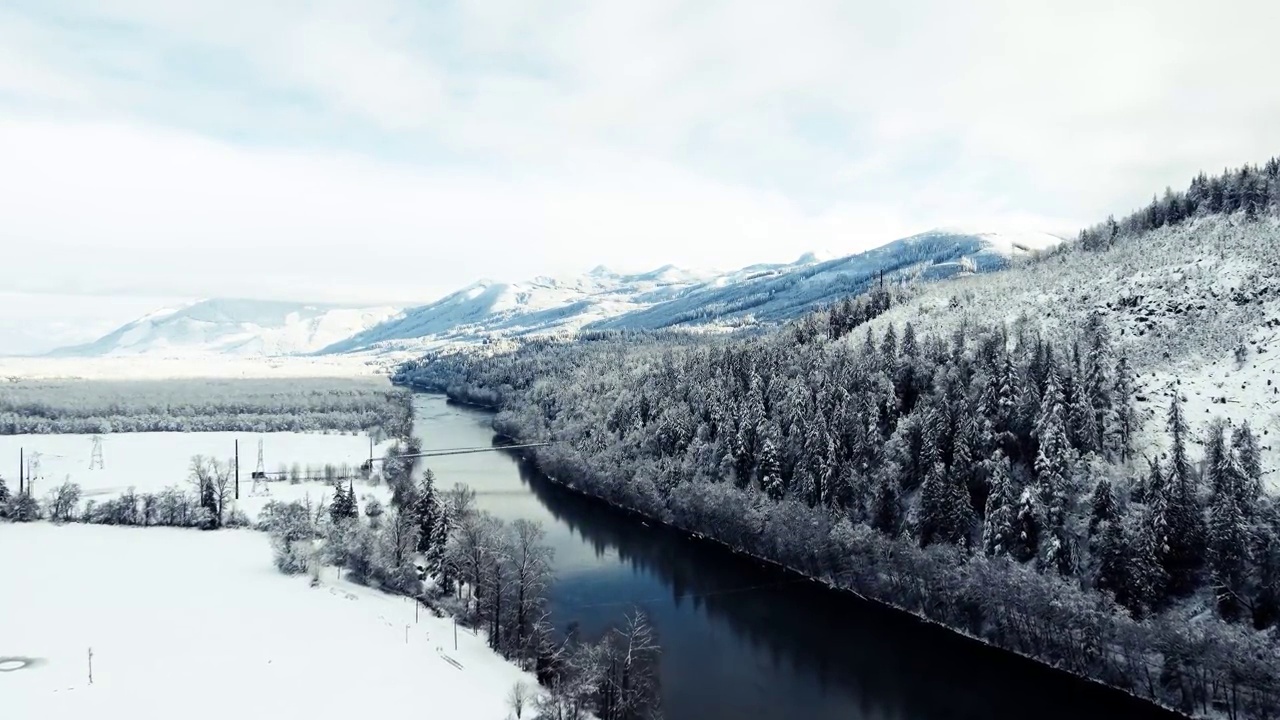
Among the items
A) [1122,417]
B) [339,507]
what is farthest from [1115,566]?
[339,507]

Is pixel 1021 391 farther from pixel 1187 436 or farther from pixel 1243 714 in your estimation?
pixel 1243 714

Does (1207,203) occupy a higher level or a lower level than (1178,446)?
higher

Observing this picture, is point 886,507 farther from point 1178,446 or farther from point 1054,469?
point 1178,446

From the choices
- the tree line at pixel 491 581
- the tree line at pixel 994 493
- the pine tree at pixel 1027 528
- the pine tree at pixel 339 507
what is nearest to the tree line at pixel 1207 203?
the tree line at pixel 994 493

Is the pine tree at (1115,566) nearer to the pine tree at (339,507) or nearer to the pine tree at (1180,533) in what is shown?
the pine tree at (1180,533)

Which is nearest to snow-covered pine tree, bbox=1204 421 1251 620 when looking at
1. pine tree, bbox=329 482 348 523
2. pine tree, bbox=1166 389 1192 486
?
pine tree, bbox=1166 389 1192 486

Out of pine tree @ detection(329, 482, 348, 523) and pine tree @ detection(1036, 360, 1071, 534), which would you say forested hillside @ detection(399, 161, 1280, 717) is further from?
pine tree @ detection(329, 482, 348, 523)
